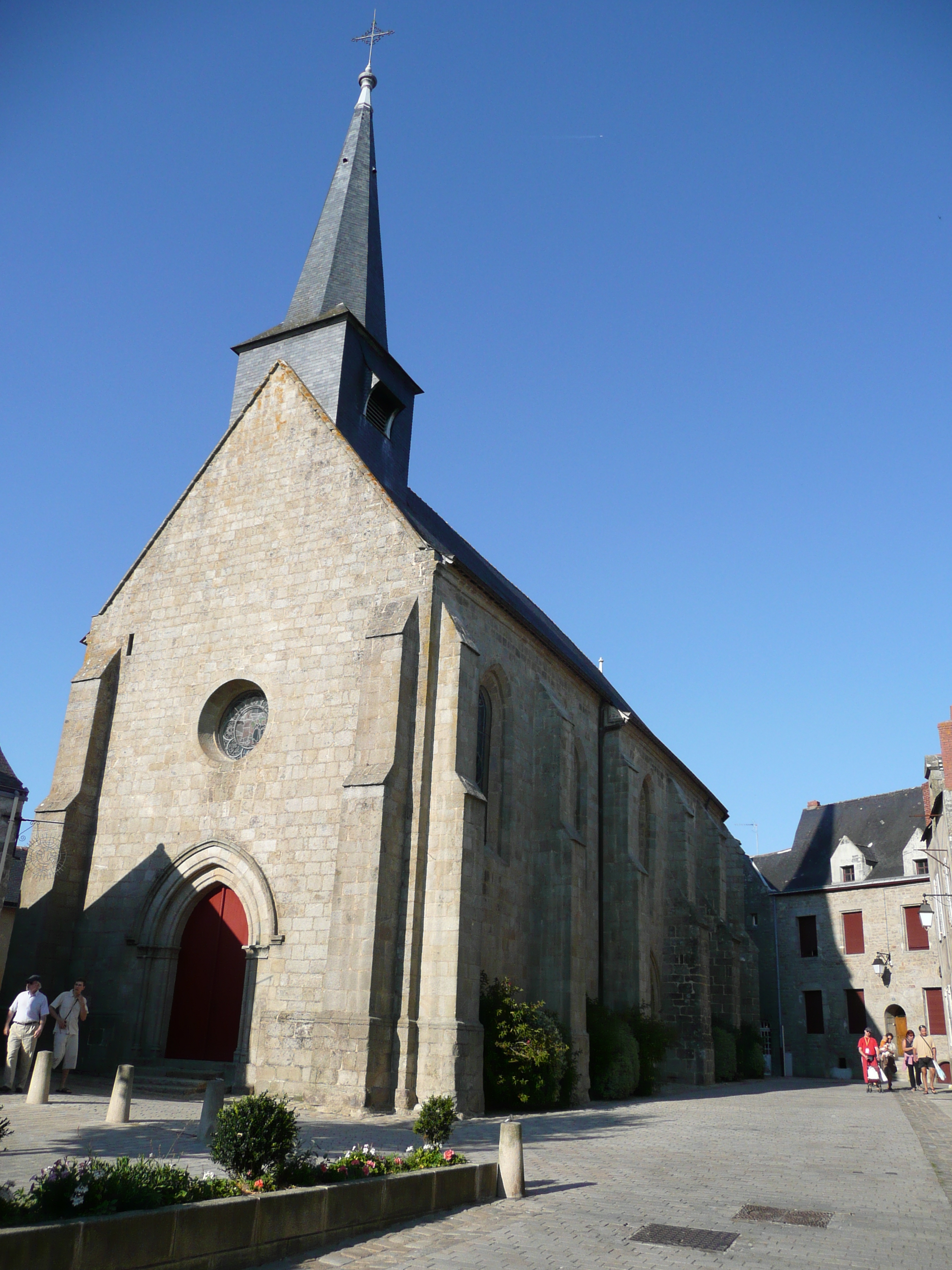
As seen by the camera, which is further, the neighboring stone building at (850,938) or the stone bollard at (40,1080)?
the neighboring stone building at (850,938)

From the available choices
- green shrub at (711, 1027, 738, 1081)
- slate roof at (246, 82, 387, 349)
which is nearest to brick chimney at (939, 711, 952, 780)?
green shrub at (711, 1027, 738, 1081)

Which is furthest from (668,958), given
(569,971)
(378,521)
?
(378,521)

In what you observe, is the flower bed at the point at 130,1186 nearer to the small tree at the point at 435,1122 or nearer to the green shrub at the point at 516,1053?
the small tree at the point at 435,1122

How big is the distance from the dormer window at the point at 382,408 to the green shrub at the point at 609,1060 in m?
12.2

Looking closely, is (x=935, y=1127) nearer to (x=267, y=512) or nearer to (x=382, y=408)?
(x=267, y=512)

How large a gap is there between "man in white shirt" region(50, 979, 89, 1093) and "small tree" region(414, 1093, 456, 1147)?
6724 mm

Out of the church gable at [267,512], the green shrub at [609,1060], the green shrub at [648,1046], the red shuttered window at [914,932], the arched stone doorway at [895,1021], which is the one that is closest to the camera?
the church gable at [267,512]

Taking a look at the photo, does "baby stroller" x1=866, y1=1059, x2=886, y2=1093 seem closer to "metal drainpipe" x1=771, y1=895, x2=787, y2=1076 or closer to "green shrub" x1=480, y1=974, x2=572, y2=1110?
"green shrub" x1=480, y1=974, x2=572, y2=1110

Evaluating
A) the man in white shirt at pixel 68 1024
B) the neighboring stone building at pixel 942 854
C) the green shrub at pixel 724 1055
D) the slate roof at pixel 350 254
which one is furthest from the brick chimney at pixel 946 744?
the man in white shirt at pixel 68 1024

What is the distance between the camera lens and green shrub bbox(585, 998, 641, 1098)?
1769 centimetres

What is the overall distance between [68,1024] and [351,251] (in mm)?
16856

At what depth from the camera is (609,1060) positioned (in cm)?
1773

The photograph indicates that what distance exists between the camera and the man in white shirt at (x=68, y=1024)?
1271 centimetres

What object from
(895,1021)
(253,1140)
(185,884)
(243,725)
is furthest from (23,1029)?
(895,1021)
